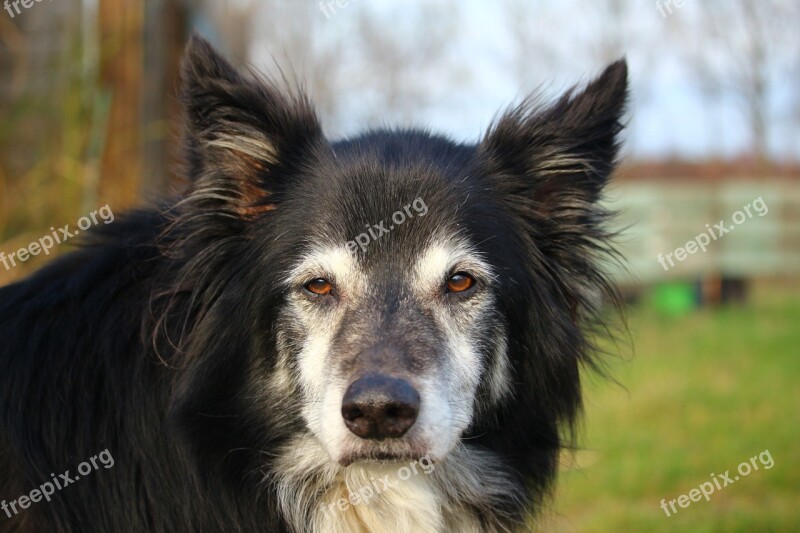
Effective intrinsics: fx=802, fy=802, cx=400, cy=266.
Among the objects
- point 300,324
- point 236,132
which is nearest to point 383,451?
point 300,324

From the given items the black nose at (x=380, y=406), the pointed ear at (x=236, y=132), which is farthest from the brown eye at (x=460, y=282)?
the pointed ear at (x=236, y=132)

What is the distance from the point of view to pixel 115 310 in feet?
11.3

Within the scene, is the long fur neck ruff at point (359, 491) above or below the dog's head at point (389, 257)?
below

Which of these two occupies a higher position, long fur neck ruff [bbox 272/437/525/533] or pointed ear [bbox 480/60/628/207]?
pointed ear [bbox 480/60/628/207]

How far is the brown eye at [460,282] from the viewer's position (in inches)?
135

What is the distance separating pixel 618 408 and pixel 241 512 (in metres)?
6.23

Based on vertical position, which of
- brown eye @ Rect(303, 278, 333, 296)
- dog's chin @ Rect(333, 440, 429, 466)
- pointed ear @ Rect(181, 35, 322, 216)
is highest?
pointed ear @ Rect(181, 35, 322, 216)

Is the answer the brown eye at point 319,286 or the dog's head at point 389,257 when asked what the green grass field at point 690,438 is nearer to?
the dog's head at point 389,257

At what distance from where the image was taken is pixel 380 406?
9.28 feet

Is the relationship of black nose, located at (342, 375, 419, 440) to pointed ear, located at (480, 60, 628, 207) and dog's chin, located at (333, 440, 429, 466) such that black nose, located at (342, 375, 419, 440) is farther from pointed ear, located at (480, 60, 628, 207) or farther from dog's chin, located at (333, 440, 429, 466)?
pointed ear, located at (480, 60, 628, 207)

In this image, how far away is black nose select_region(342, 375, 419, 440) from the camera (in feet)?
9.28

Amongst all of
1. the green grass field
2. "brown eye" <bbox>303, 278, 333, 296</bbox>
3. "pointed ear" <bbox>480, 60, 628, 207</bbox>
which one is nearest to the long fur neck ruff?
"brown eye" <bbox>303, 278, 333, 296</bbox>

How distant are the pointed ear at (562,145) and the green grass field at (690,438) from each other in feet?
3.32

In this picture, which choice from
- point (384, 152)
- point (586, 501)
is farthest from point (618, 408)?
point (384, 152)
